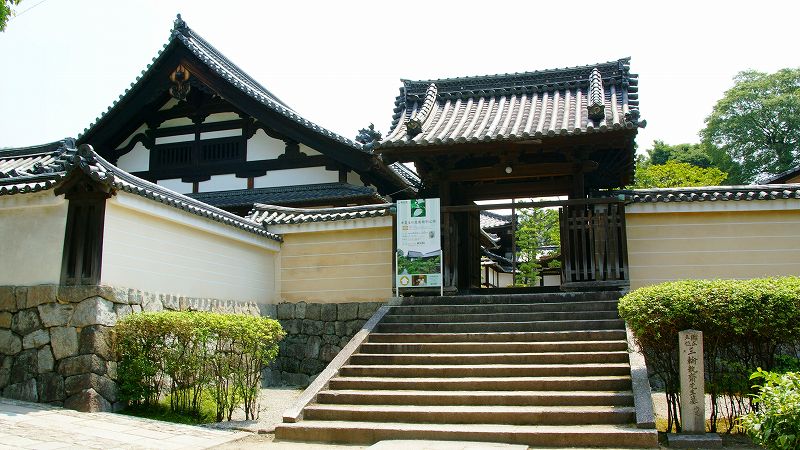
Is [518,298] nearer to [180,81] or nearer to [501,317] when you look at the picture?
[501,317]

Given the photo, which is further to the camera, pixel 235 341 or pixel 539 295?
pixel 539 295

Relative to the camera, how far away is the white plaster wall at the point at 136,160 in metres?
19.5

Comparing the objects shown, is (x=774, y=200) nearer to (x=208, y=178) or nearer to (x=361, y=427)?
(x=361, y=427)

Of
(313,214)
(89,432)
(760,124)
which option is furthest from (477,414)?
(760,124)

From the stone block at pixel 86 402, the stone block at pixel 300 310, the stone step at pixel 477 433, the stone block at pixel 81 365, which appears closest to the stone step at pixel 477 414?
the stone step at pixel 477 433

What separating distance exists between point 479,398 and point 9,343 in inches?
276

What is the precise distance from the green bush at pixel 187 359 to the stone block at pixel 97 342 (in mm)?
134

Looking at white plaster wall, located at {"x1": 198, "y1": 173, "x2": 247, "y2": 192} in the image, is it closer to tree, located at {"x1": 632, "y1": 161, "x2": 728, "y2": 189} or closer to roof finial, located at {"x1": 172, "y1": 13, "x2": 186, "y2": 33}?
roof finial, located at {"x1": 172, "y1": 13, "x2": 186, "y2": 33}

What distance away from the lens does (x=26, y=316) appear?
1007 centimetres

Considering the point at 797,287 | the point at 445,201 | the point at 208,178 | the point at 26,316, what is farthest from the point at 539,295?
the point at 208,178

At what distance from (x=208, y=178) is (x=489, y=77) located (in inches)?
322

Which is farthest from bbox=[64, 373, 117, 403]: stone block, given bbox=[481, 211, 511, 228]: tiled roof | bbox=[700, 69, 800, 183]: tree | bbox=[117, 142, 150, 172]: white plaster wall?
bbox=[700, 69, 800, 183]: tree

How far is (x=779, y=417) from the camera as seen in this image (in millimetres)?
Answer: 5480

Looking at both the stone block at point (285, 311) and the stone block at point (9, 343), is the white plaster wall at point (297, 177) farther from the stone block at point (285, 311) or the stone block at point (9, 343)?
the stone block at point (9, 343)
